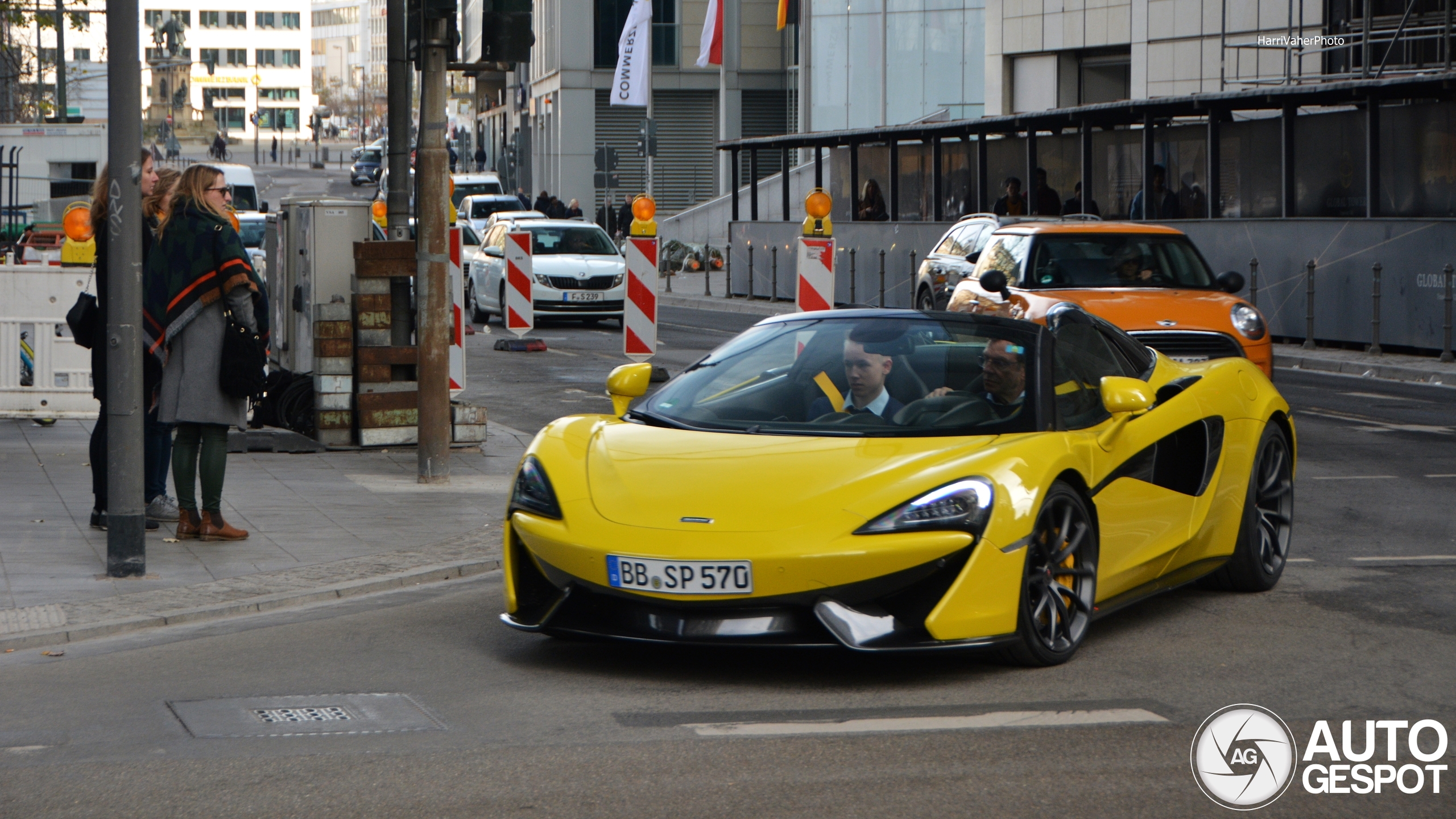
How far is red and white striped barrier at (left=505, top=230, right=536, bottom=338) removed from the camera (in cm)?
1969

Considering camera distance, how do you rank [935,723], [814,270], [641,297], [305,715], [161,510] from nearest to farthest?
[935,723], [305,715], [161,510], [814,270], [641,297]

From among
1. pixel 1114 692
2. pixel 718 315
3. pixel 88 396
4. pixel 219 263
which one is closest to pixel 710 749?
pixel 1114 692

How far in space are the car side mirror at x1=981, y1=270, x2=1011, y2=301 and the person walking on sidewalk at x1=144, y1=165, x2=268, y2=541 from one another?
6.60 m

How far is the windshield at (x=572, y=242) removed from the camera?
27.7m

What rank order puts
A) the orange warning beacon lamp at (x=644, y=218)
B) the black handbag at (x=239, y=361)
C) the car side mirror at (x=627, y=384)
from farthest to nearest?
the orange warning beacon lamp at (x=644, y=218) → the black handbag at (x=239, y=361) → the car side mirror at (x=627, y=384)

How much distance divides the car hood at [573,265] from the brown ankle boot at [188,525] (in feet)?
59.2

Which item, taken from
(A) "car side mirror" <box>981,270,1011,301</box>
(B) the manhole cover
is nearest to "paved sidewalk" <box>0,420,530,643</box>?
(B) the manhole cover

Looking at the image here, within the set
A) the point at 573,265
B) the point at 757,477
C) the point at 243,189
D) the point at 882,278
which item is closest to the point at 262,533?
the point at 757,477

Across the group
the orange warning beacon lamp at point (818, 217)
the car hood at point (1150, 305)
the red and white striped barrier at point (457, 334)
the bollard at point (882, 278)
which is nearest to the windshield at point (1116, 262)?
the car hood at point (1150, 305)

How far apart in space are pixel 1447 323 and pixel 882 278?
441 inches

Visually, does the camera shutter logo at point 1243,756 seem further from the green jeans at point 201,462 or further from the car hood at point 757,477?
the green jeans at point 201,462

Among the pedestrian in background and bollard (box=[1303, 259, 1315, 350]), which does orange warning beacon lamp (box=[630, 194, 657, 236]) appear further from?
bollard (box=[1303, 259, 1315, 350])

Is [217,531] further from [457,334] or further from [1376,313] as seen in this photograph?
[1376,313]

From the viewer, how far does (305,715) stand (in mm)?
5613
